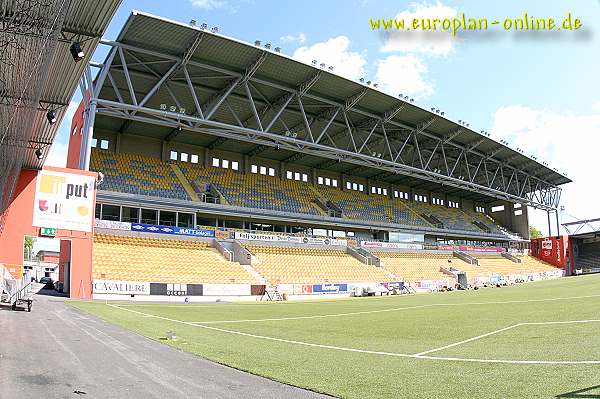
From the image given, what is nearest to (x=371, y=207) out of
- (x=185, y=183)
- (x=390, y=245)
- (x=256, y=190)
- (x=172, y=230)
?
(x=390, y=245)

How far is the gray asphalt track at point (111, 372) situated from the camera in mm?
6293

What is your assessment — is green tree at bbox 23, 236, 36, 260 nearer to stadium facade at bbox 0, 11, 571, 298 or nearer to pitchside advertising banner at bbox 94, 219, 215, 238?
stadium facade at bbox 0, 11, 571, 298

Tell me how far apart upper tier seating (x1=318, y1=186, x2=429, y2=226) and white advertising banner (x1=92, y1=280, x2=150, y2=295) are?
3211 centimetres

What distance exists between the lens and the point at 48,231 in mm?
29531

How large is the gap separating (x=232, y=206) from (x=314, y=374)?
131ft

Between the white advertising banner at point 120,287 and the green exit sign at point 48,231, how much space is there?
427 centimetres

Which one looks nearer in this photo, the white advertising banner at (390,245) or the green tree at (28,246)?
the white advertising banner at (390,245)

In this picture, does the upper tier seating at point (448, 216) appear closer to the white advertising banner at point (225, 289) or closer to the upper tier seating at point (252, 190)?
the upper tier seating at point (252, 190)

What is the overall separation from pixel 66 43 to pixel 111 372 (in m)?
10.8

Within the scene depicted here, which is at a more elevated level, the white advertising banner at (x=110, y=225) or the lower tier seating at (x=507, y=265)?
the white advertising banner at (x=110, y=225)

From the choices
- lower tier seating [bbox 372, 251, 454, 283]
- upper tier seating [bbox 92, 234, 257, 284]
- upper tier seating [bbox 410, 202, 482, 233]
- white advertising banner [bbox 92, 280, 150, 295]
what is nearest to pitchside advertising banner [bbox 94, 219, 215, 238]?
upper tier seating [bbox 92, 234, 257, 284]

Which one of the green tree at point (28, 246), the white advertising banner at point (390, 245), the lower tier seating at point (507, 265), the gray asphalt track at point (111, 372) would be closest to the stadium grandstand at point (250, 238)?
the gray asphalt track at point (111, 372)

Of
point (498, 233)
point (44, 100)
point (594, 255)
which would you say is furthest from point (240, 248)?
point (594, 255)

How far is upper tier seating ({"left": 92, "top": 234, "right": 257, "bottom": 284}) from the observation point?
3197 cm
